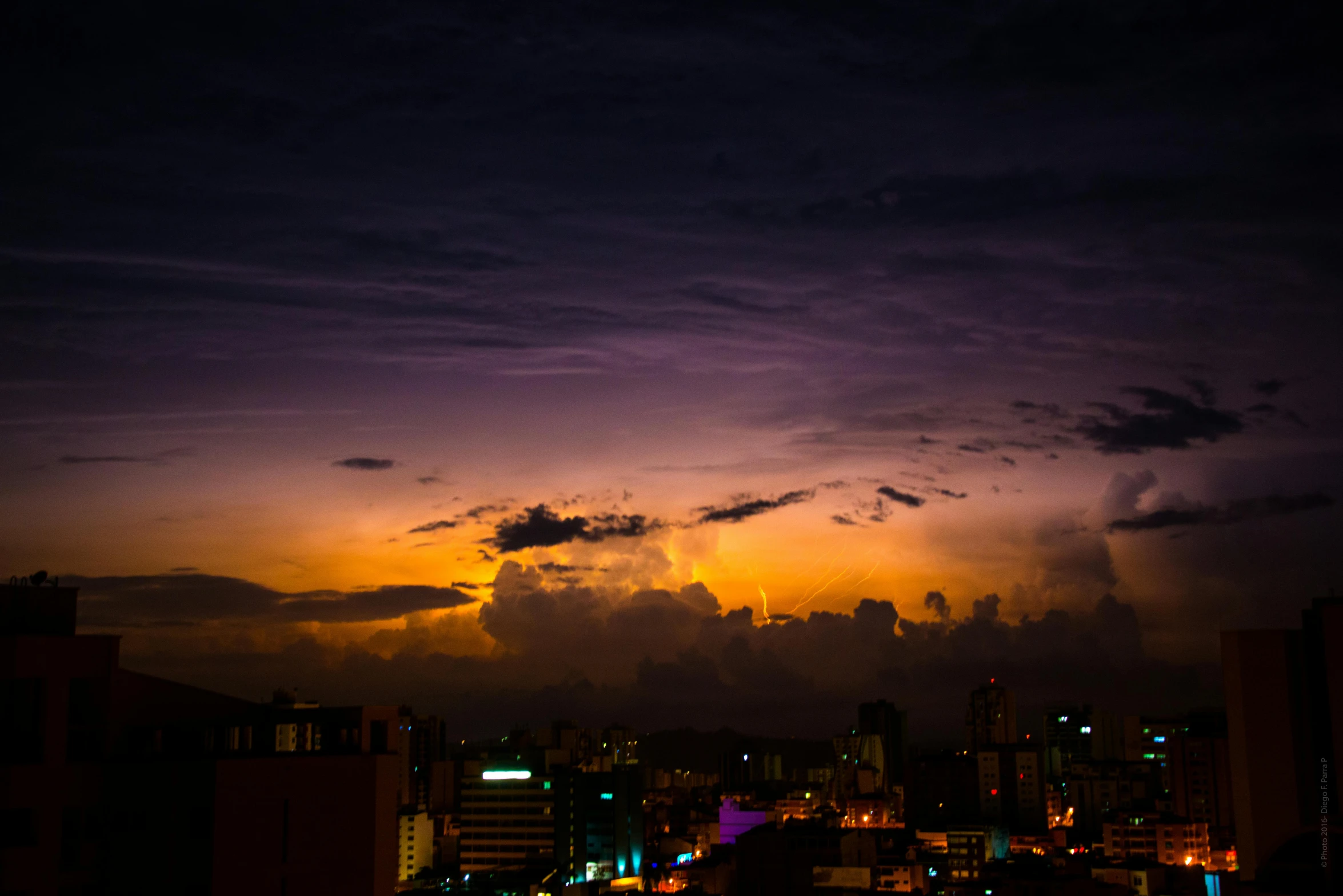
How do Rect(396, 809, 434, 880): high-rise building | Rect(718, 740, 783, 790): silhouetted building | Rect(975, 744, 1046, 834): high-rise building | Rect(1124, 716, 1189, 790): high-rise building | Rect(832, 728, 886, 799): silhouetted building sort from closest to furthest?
Rect(396, 809, 434, 880): high-rise building < Rect(975, 744, 1046, 834): high-rise building < Rect(1124, 716, 1189, 790): high-rise building < Rect(832, 728, 886, 799): silhouetted building < Rect(718, 740, 783, 790): silhouetted building

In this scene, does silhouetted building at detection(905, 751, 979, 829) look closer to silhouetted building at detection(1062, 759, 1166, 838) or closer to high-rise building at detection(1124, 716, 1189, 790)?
silhouetted building at detection(1062, 759, 1166, 838)

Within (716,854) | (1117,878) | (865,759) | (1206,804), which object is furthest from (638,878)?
(865,759)

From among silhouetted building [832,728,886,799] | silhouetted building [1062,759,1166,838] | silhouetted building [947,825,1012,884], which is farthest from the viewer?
silhouetted building [832,728,886,799]

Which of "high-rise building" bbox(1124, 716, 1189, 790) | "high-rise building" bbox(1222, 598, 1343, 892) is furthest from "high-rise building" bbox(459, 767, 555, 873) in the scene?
"high-rise building" bbox(1222, 598, 1343, 892)

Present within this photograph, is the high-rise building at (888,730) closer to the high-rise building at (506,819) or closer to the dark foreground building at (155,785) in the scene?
the high-rise building at (506,819)

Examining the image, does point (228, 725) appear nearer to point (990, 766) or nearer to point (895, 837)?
point (895, 837)

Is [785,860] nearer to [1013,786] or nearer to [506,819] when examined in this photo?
[506,819]
